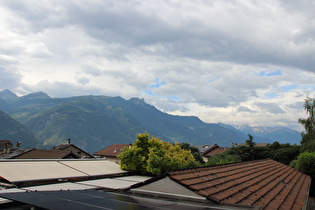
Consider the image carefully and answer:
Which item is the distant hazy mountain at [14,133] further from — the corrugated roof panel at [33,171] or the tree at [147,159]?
the corrugated roof panel at [33,171]

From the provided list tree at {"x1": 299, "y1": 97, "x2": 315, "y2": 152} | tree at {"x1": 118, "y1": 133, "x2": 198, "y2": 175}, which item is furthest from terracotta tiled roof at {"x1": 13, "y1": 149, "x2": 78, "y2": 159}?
tree at {"x1": 299, "y1": 97, "x2": 315, "y2": 152}

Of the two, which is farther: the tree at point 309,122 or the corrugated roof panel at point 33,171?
the tree at point 309,122

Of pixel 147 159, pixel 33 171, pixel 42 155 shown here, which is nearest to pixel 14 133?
pixel 42 155

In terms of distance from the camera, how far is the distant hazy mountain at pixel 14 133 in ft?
611

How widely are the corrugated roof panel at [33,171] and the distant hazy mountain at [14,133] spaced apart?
194522mm

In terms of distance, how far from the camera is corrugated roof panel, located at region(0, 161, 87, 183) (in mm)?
12719

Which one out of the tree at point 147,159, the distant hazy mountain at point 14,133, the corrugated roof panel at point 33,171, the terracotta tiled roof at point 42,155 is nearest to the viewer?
the corrugated roof panel at point 33,171

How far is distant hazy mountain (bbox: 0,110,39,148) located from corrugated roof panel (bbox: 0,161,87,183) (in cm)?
19452

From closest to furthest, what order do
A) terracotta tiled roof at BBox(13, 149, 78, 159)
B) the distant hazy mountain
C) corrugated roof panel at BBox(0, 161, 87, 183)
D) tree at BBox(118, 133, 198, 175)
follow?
1. corrugated roof panel at BBox(0, 161, 87, 183)
2. tree at BBox(118, 133, 198, 175)
3. terracotta tiled roof at BBox(13, 149, 78, 159)
4. the distant hazy mountain

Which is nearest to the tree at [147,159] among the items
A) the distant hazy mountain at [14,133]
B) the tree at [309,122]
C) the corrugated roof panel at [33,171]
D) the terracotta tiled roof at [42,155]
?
the corrugated roof panel at [33,171]

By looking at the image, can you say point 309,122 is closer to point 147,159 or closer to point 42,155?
point 147,159

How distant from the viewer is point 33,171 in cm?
1429

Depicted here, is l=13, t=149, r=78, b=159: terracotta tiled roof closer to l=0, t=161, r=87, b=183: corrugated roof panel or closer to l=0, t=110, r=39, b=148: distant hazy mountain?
l=0, t=161, r=87, b=183: corrugated roof panel

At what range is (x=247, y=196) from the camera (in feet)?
24.2
